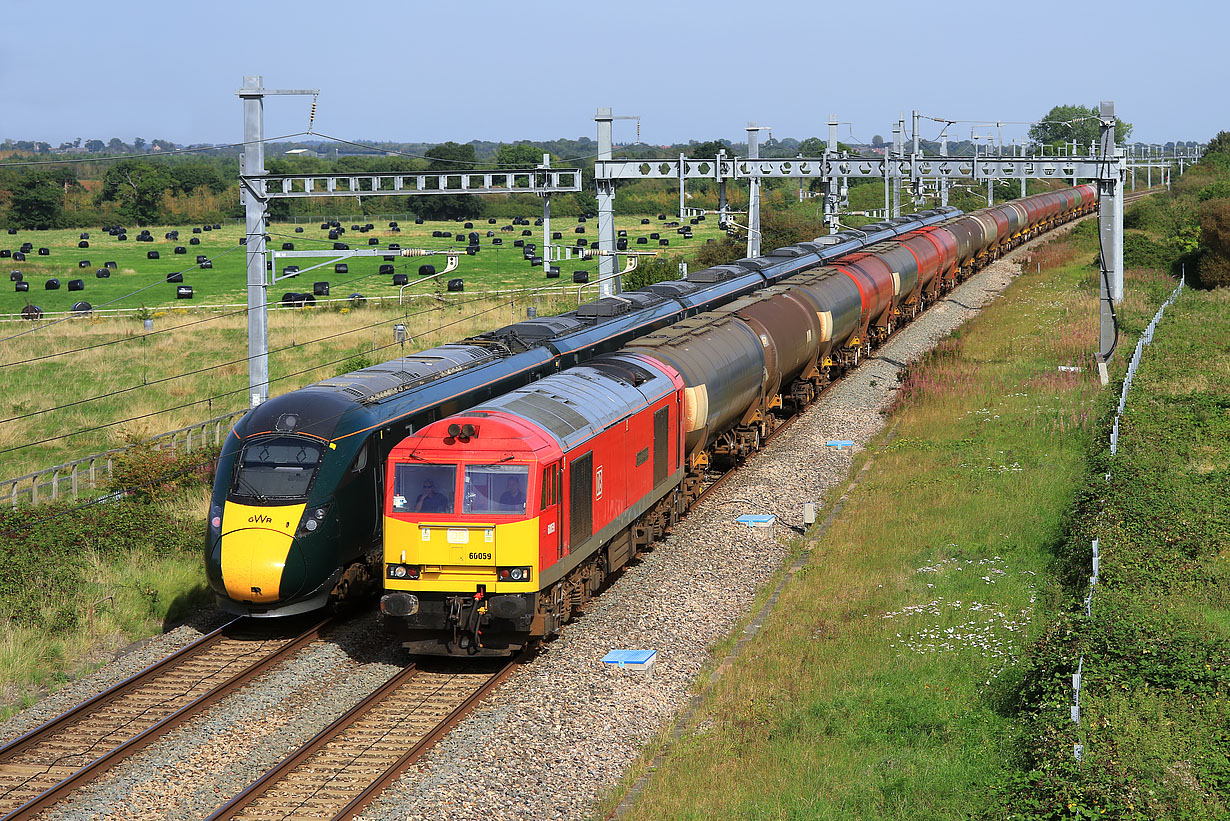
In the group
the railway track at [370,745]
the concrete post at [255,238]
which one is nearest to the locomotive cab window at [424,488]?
the railway track at [370,745]

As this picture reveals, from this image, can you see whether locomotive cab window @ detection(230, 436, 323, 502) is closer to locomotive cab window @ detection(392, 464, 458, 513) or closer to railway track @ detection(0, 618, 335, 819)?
locomotive cab window @ detection(392, 464, 458, 513)

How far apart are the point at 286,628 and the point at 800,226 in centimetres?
5471

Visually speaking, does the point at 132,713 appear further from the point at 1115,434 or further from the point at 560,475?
the point at 1115,434

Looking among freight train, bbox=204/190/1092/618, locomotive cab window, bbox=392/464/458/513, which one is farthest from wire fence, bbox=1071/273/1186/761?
freight train, bbox=204/190/1092/618

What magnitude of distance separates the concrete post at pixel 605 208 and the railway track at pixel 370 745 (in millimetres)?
20160

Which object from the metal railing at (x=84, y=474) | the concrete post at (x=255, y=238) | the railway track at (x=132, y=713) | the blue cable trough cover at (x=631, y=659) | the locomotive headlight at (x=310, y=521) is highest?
the concrete post at (x=255, y=238)

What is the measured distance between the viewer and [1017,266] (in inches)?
2675

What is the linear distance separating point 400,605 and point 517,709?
2.09 meters

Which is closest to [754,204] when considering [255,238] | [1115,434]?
[1115,434]

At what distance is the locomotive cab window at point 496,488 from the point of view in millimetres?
15609

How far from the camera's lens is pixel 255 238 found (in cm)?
2453

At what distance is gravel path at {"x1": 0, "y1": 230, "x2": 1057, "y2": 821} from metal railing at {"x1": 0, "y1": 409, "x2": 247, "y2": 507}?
9.21 m

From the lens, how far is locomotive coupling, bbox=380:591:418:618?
1564 cm

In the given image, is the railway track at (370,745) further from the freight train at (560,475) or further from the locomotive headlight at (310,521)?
the locomotive headlight at (310,521)
